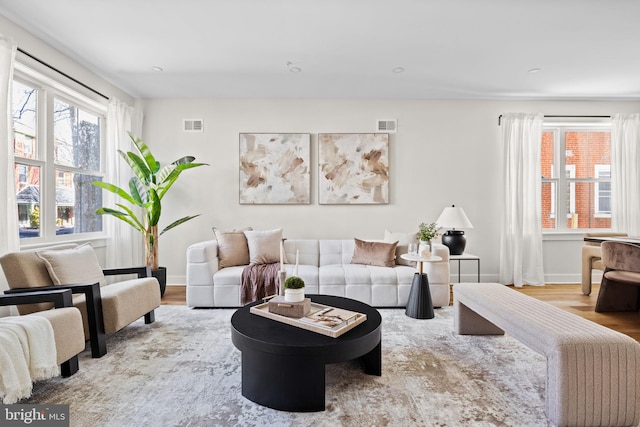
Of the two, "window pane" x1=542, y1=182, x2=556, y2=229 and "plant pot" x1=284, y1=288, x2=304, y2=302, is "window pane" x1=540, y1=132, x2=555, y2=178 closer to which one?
"window pane" x1=542, y1=182, x2=556, y2=229

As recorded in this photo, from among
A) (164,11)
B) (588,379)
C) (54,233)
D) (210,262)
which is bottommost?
(588,379)

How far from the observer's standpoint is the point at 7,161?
8.87 feet

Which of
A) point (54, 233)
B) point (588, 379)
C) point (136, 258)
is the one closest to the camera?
point (588, 379)

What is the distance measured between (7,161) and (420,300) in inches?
149

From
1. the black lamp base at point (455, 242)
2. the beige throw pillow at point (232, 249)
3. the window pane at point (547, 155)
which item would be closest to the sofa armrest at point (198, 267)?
the beige throw pillow at point (232, 249)

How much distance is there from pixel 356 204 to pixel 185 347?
294cm

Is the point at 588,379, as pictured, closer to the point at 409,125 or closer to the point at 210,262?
the point at 210,262

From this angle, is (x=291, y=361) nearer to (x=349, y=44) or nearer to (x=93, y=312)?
(x=93, y=312)

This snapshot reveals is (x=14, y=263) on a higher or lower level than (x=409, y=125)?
lower

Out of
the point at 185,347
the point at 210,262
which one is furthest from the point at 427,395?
the point at 210,262

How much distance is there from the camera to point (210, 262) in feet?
12.2

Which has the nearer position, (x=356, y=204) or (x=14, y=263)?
(x=14, y=263)

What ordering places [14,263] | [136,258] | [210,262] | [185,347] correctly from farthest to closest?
1. [136,258]
2. [210,262]
3. [185,347]
4. [14,263]

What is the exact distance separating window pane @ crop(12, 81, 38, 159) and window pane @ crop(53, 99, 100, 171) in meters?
0.28
